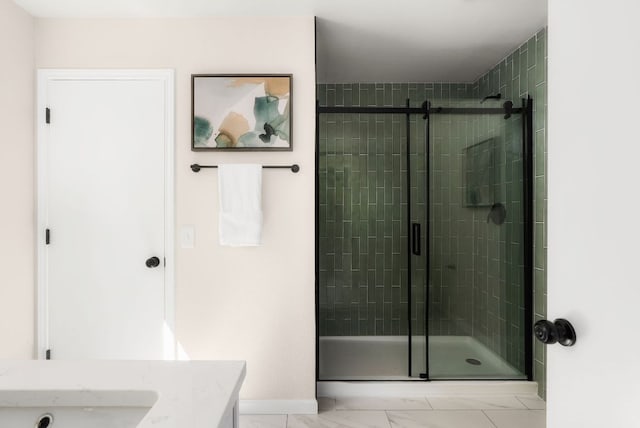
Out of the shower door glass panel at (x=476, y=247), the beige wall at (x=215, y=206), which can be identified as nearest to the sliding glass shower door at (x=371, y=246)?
the shower door glass panel at (x=476, y=247)

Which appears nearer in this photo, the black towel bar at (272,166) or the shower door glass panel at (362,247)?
the black towel bar at (272,166)

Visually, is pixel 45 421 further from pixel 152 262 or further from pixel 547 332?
pixel 152 262

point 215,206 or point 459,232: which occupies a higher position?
→ point 215,206

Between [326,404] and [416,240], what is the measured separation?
1.23 metres

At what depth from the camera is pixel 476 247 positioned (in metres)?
2.62

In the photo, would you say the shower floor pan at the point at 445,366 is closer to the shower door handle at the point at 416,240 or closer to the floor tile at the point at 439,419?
the floor tile at the point at 439,419

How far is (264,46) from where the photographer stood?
232 centimetres

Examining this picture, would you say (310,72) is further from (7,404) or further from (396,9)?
(7,404)

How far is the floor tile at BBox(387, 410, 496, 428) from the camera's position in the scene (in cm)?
217

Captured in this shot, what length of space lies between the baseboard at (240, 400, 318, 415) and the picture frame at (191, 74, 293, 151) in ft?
5.06
